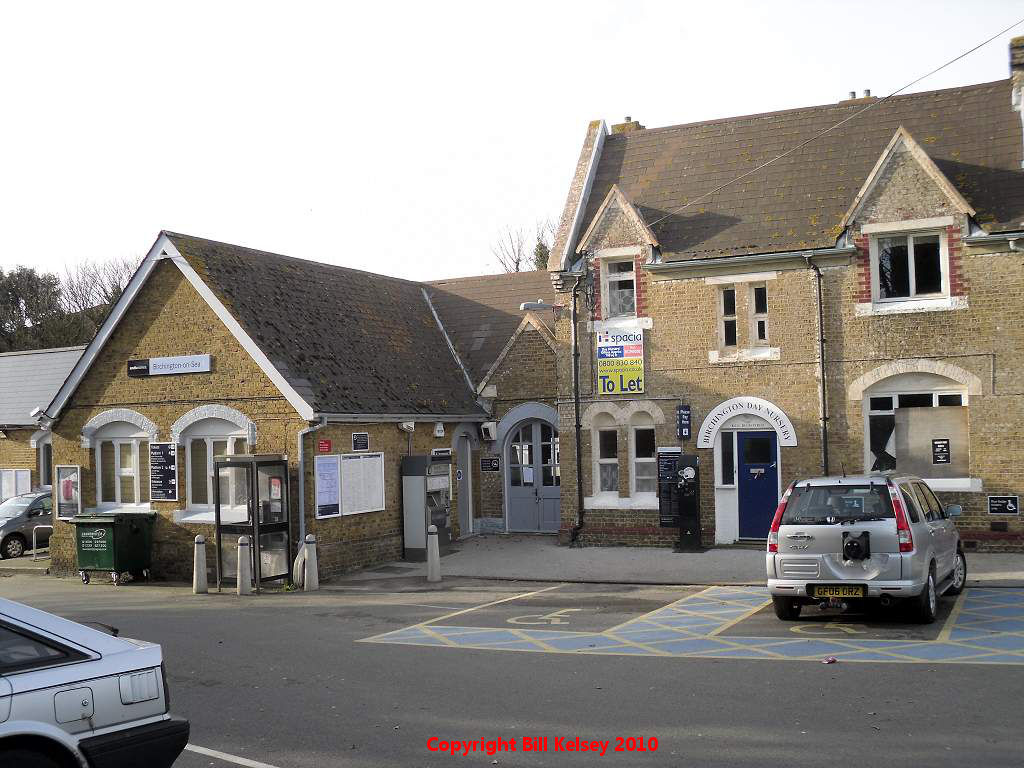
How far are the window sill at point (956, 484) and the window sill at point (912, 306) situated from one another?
3.10 meters

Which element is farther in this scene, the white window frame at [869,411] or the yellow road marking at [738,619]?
the white window frame at [869,411]

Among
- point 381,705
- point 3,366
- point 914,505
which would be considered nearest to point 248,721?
point 381,705

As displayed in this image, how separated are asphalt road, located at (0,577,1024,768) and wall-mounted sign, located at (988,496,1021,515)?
25.4 feet

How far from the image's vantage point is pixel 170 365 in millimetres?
20234

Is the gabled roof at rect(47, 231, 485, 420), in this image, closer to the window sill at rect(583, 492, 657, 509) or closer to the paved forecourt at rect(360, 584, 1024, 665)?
the window sill at rect(583, 492, 657, 509)

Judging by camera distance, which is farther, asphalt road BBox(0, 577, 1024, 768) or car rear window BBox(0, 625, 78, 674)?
asphalt road BBox(0, 577, 1024, 768)

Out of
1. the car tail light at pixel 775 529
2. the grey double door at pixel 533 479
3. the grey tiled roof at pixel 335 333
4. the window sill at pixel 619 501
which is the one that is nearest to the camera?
the car tail light at pixel 775 529

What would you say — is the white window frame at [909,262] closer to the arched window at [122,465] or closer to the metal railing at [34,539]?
the arched window at [122,465]

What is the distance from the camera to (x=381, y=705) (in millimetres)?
9031

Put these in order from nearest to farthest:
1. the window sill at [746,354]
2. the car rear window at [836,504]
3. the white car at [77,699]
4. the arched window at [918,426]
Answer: the white car at [77,699] → the car rear window at [836,504] → the arched window at [918,426] → the window sill at [746,354]

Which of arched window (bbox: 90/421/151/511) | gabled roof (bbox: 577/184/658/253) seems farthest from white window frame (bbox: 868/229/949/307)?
arched window (bbox: 90/421/151/511)

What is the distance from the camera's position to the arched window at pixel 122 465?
20891 mm

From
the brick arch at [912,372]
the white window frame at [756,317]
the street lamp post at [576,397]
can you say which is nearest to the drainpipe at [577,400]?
the street lamp post at [576,397]

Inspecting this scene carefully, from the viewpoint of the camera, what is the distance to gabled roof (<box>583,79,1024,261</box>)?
1925 centimetres
